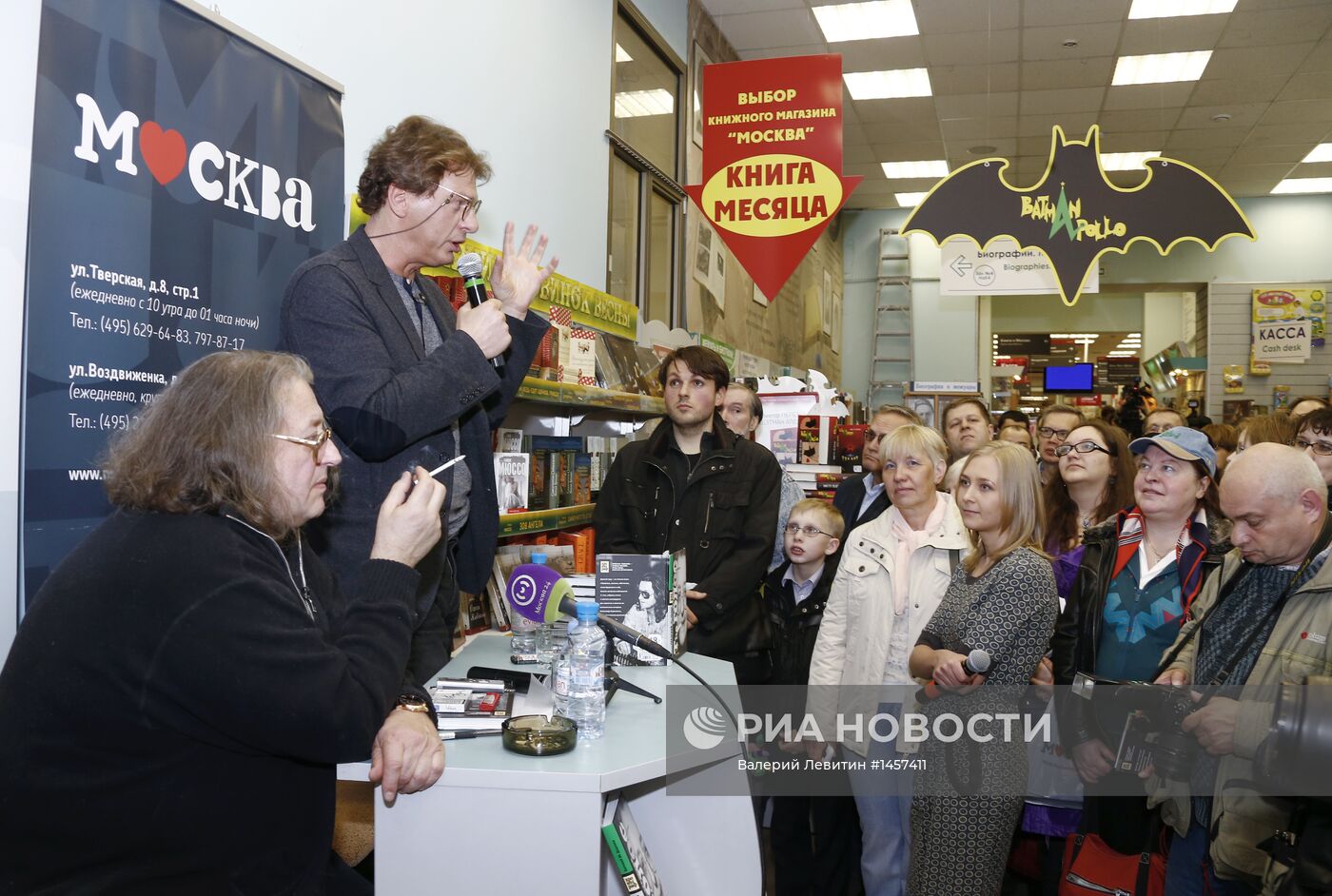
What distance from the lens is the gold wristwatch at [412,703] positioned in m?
1.74

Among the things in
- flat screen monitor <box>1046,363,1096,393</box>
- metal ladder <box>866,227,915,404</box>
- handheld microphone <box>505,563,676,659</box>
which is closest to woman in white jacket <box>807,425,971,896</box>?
handheld microphone <box>505,563,676,659</box>

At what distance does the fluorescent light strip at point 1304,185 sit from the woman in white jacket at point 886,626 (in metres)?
10.4

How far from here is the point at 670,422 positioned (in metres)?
3.48

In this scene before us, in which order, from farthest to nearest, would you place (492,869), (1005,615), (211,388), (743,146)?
(743,146), (1005,615), (492,869), (211,388)

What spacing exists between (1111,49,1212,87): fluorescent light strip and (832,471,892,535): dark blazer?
5.75 m

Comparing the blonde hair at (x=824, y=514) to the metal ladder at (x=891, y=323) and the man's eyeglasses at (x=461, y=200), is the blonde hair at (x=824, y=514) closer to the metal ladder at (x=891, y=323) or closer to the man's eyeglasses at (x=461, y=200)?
the man's eyeglasses at (x=461, y=200)

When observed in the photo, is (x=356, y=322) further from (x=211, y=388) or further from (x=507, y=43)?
(x=507, y=43)

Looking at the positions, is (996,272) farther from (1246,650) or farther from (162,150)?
(162,150)

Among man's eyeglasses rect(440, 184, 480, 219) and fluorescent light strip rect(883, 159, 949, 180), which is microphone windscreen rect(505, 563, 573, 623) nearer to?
man's eyeglasses rect(440, 184, 480, 219)

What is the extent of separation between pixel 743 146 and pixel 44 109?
146 inches

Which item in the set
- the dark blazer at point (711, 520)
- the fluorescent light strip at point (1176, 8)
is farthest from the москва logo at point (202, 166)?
the fluorescent light strip at point (1176, 8)

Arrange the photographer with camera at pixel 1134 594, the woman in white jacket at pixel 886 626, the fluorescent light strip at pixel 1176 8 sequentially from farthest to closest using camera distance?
1. the fluorescent light strip at pixel 1176 8
2. the woman in white jacket at pixel 886 626
3. the photographer with camera at pixel 1134 594

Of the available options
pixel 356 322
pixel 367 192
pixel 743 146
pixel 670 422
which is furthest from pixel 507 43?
pixel 356 322

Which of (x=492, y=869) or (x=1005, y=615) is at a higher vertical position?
(x=1005, y=615)
